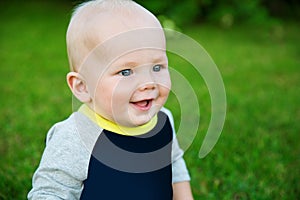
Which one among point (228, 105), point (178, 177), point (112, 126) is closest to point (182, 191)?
point (178, 177)

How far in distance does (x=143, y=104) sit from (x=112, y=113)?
0.09m

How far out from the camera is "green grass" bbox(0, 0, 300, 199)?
2066 millimetres

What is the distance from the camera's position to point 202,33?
5.11m

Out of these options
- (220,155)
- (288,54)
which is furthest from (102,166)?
(288,54)

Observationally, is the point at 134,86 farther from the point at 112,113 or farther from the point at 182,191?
the point at 182,191

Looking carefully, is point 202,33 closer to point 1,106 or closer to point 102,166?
point 1,106

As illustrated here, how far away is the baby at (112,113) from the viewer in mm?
1288

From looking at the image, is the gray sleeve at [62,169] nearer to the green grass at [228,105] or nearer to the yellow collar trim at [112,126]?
the yellow collar trim at [112,126]

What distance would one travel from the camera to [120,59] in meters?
1.28

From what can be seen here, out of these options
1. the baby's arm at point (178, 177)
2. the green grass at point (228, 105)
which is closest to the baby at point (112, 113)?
the baby's arm at point (178, 177)

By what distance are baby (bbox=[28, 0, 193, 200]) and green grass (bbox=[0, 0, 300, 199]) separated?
0.55 m

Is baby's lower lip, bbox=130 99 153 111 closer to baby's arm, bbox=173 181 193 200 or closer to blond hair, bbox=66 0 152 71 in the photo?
blond hair, bbox=66 0 152 71

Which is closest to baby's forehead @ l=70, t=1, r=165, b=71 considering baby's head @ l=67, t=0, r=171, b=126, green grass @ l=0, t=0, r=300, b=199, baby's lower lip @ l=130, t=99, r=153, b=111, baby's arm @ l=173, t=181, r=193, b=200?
baby's head @ l=67, t=0, r=171, b=126

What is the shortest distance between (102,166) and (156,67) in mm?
338
